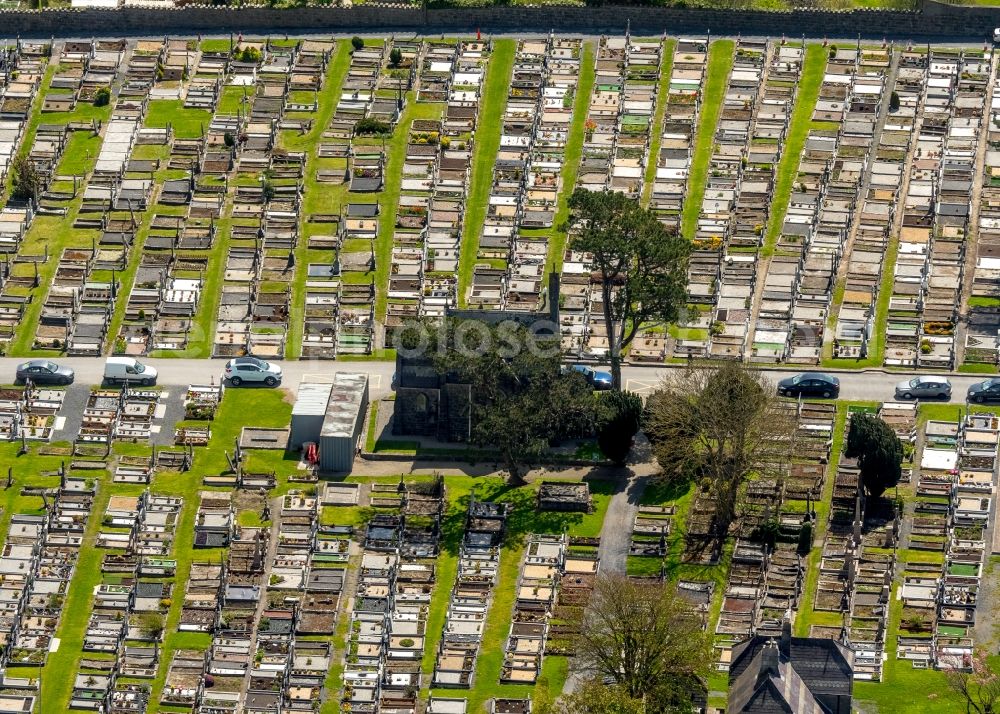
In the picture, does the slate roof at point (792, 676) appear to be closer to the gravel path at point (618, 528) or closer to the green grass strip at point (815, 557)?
the green grass strip at point (815, 557)

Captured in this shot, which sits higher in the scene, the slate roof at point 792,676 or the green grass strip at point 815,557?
the green grass strip at point 815,557

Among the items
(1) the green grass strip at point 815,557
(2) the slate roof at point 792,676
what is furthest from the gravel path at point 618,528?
(2) the slate roof at point 792,676

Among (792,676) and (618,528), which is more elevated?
(618,528)

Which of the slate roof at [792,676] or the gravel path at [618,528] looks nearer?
the slate roof at [792,676]

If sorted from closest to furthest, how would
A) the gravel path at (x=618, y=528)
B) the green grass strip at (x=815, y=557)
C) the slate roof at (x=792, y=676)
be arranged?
the slate roof at (x=792, y=676) → the green grass strip at (x=815, y=557) → the gravel path at (x=618, y=528)

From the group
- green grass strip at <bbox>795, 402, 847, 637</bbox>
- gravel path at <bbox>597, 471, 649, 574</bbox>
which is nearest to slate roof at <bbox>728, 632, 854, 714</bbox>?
green grass strip at <bbox>795, 402, 847, 637</bbox>

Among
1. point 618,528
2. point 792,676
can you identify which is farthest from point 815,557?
point 792,676

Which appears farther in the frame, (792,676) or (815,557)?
(815,557)

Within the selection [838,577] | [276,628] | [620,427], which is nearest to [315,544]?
[276,628]

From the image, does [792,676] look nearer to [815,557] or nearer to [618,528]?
[815,557]

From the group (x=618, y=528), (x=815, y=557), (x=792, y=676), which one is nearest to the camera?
(x=792, y=676)

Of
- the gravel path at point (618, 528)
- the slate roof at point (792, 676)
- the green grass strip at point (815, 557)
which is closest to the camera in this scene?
the slate roof at point (792, 676)

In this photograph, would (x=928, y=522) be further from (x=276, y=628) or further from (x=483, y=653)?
(x=276, y=628)
